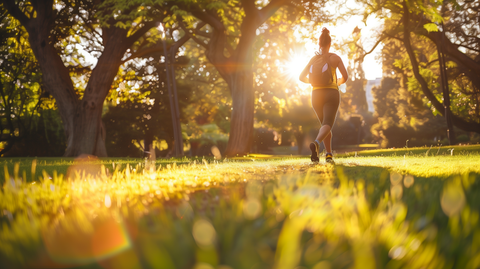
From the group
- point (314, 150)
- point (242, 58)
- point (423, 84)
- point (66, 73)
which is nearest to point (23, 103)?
point (66, 73)

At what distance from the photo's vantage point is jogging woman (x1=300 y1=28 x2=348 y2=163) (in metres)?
6.96

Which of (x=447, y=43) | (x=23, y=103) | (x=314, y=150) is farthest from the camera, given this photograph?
(x=23, y=103)

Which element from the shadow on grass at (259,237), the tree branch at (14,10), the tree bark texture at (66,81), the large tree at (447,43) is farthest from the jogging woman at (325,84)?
the tree branch at (14,10)

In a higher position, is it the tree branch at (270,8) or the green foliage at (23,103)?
the tree branch at (270,8)

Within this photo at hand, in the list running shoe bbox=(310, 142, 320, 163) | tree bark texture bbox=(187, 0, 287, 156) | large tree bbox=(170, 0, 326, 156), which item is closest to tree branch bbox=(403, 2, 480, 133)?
large tree bbox=(170, 0, 326, 156)

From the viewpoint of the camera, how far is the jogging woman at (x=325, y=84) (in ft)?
22.9

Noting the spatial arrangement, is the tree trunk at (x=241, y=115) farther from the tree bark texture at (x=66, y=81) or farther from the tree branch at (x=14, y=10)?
the tree branch at (x=14, y=10)

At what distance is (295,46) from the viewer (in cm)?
2836

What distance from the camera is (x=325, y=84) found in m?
7.04

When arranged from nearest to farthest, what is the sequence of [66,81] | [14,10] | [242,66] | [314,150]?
1. [314,150]
2. [242,66]
3. [14,10]
4. [66,81]

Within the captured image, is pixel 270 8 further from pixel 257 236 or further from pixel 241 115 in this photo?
pixel 257 236

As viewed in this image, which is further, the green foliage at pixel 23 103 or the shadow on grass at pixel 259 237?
the green foliage at pixel 23 103

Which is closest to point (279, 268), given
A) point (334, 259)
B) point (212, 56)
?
point (334, 259)

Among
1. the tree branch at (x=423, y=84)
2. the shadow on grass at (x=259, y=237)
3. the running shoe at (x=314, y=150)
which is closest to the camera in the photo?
the shadow on grass at (x=259, y=237)
